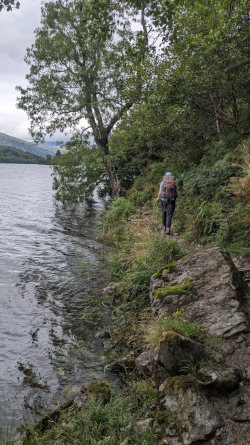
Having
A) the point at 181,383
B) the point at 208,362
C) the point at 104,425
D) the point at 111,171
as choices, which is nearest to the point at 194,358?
the point at 208,362

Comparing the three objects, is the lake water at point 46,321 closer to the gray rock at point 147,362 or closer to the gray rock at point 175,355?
the gray rock at point 147,362

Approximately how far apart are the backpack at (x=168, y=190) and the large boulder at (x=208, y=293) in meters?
4.98

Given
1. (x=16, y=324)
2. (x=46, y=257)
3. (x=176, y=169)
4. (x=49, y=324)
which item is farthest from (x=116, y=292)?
(x=176, y=169)

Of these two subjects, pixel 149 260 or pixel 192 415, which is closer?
pixel 192 415

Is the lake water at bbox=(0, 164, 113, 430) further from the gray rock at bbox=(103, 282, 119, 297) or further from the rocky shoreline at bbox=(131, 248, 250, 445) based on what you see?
the rocky shoreline at bbox=(131, 248, 250, 445)

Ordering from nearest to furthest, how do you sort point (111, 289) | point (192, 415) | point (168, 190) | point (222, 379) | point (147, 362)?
point (192, 415) → point (222, 379) → point (147, 362) → point (111, 289) → point (168, 190)

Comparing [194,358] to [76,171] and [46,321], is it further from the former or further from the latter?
[76,171]

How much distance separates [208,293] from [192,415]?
2.77 metres

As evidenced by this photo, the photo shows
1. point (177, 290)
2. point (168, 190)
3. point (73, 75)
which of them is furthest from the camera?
point (73, 75)

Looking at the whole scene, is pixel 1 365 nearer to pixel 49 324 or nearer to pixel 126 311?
pixel 49 324

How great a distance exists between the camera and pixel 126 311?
8.66 m

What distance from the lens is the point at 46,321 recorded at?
8539 mm

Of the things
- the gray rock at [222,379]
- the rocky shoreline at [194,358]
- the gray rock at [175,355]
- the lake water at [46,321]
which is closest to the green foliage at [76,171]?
the lake water at [46,321]

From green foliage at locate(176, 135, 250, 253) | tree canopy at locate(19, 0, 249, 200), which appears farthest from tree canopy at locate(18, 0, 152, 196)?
green foliage at locate(176, 135, 250, 253)
